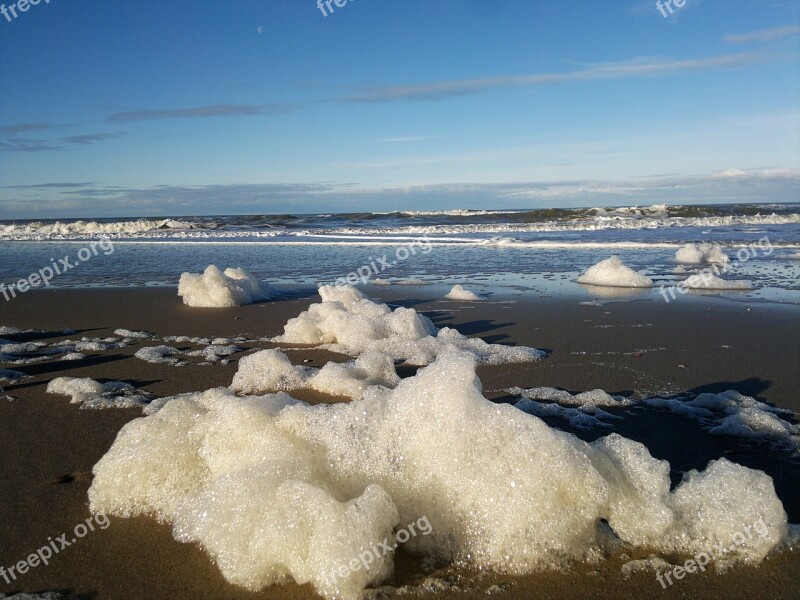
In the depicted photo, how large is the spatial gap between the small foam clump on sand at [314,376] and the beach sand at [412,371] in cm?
18

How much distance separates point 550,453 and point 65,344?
18.5 feet

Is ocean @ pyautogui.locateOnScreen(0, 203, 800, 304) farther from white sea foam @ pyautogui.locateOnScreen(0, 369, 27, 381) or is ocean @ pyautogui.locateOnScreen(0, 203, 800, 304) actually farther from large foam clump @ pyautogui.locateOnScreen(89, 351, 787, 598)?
large foam clump @ pyautogui.locateOnScreen(89, 351, 787, 598)

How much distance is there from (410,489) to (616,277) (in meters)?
8.41

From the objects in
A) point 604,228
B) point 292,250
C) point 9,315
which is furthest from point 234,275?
point 604,228

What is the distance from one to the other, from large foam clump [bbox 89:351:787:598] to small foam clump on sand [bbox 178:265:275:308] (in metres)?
5.93

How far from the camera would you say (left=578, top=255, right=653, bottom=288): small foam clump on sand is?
10.2 meters

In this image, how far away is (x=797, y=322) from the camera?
7.21 metres

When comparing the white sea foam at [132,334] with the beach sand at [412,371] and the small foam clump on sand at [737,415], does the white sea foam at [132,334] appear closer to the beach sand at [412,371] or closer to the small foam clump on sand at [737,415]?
the beach sand at [412,371]

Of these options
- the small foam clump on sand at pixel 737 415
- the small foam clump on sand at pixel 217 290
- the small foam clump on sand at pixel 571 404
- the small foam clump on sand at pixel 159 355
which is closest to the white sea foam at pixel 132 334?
the small foam clump on sand at pixel 159 355

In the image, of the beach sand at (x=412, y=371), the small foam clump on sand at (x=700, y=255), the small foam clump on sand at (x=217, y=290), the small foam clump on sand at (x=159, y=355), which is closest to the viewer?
the beach sand at (x=412, y=371)

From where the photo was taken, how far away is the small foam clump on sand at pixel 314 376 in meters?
4.63

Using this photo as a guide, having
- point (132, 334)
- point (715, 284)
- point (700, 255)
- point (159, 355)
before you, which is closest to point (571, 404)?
point (159, 355)

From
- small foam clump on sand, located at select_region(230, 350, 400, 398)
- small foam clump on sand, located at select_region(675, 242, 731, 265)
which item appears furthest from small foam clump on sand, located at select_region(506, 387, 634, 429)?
small foam clump on sand, located at select_region(675, 242, 731, 265)

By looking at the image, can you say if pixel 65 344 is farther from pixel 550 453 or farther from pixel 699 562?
pixel 699 562
